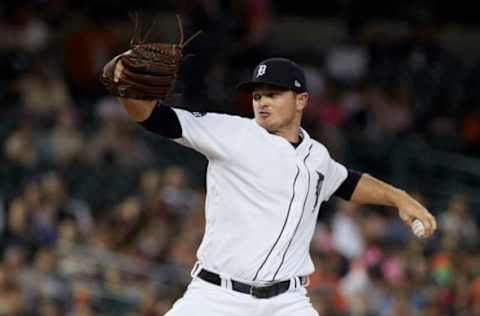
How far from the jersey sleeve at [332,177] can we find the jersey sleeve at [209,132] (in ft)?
2.10

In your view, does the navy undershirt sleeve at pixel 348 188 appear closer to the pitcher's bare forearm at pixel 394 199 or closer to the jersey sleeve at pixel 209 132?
the pitcher's bare forearm at pixel 394 199

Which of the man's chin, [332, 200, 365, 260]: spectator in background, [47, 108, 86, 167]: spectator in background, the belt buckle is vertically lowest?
[332, 200, 365, 260]: spectator in background

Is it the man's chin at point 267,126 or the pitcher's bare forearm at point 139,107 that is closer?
the pitcher's bare forearm at point 139,107

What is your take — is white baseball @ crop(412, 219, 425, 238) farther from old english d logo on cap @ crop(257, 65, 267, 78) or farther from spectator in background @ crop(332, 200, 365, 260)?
spectator in background @ crop(332, 200, 365, 260)

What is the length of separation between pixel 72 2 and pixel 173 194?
13.4ft

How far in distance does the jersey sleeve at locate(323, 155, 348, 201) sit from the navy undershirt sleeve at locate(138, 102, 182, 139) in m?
0.92

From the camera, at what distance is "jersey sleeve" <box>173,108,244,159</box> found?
19.4 feet

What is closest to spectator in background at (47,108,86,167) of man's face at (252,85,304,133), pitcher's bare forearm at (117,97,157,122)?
man's face at (252,85,304,133)

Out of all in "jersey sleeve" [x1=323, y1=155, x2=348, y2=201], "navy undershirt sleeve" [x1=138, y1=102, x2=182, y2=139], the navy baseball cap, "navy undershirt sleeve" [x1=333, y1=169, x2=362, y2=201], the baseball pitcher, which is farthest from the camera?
"navy undershirt sleeve" [x1=333, y1=169, x2=362, y2=201]

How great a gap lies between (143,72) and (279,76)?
0.75 metres

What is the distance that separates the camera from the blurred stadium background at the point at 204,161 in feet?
37.6

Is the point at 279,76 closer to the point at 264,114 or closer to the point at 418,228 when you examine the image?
the point at 264,114

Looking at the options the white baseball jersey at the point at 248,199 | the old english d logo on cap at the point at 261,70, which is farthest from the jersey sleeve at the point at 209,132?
the old english d logo on cap at the point at 261,70

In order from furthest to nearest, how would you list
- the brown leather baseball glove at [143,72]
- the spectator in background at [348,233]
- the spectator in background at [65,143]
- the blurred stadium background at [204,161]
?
the spectator in background at [65,143] < the spectator in background at [348,233] < the blurred stadium background at [204,161] < the brown leather baseball glove at [143,72]
